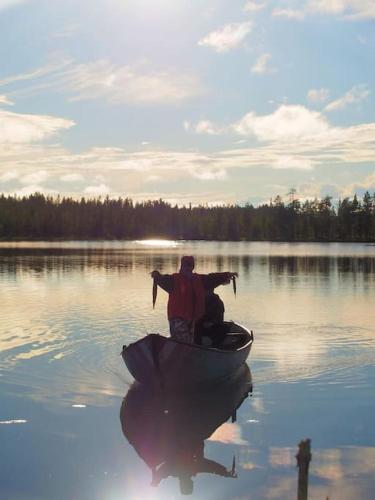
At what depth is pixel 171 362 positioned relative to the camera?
59.7 ft

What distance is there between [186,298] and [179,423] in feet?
13.1

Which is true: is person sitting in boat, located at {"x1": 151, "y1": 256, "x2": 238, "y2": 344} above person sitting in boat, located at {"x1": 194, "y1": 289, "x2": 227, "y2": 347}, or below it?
above

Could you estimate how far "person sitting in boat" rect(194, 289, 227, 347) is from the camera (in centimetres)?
2233

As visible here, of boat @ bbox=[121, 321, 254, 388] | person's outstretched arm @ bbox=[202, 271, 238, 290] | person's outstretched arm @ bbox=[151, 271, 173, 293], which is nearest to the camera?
boat @ bbox=[121, 321, 254, 388]

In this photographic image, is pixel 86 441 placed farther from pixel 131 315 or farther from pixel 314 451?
pixel 131 315

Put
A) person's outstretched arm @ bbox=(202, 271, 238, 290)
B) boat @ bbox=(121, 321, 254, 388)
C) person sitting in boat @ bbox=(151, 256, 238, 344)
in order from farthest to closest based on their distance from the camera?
person's outstretched arm @ bbox=(202, 271, 238, 290), person sitting in boat @ bbox=(151, 256, 238, 344), boat @ bbox=(121, 321, 254, 388)

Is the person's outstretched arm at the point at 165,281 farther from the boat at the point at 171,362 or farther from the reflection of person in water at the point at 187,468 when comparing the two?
the reflection of person in water at the point at 187,468

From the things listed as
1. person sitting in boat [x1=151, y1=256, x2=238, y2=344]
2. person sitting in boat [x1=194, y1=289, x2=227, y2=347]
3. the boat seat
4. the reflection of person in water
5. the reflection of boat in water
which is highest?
person sitting in boat [x1=151, y1=256, x2=238, y2=344]

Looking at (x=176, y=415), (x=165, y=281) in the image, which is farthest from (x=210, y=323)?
(x=176, y=415)

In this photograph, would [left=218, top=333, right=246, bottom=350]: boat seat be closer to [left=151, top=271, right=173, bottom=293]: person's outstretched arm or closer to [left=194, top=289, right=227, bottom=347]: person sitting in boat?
[left=194, top=289, right=227, bottom=347]: person sitting in boat

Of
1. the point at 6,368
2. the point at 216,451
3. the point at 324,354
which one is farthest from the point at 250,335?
the point at 216,451

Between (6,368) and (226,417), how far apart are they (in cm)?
837

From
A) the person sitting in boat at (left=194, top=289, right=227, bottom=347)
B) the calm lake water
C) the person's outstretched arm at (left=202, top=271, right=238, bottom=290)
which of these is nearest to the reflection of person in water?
the calm lake water

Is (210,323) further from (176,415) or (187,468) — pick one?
(187,468)
